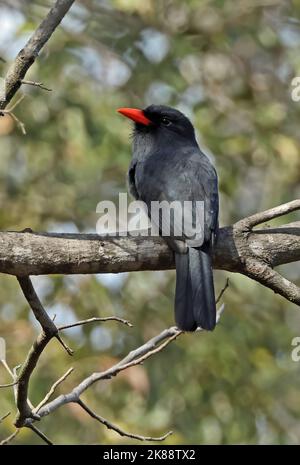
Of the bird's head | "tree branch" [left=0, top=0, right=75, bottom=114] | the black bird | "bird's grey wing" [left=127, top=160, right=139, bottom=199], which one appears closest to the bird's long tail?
the black bird

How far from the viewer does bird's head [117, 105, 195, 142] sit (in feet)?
17.5

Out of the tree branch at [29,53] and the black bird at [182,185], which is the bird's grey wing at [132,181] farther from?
the tree branch at [29,53]

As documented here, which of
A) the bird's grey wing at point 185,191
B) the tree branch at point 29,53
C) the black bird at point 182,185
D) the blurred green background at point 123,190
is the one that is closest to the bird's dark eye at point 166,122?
the black bird at point 182,185

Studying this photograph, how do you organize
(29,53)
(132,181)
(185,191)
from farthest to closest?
(132,181) → (185,191) → (29,53)

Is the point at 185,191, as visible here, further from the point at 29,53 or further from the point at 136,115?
the point at 29,53

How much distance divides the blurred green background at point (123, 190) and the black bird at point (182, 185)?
3.07ft

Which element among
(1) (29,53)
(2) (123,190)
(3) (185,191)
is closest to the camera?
(1) (29,53)

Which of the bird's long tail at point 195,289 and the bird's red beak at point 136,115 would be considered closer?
the bird's long tail at point 195,289

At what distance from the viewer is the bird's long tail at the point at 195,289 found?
13.4 feet

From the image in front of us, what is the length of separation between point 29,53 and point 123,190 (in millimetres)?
3560

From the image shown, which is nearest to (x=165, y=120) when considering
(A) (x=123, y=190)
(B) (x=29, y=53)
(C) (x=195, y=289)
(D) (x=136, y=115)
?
(D) (x=136, y=115)

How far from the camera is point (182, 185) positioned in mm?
4648
